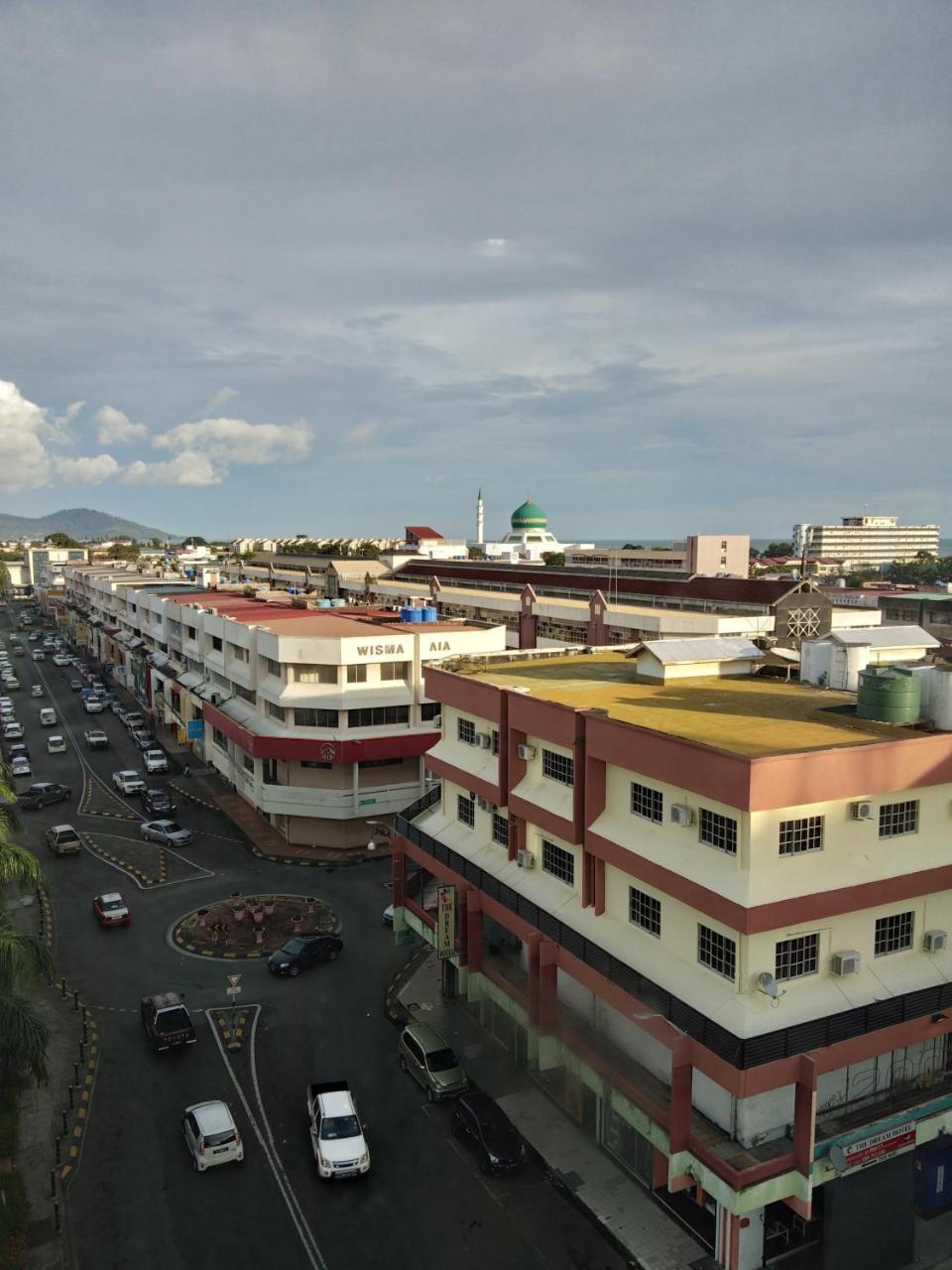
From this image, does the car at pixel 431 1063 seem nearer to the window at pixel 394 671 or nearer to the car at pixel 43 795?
the window at pixel 394 671

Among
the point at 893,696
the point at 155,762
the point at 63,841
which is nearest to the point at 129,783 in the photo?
the point at 155,762

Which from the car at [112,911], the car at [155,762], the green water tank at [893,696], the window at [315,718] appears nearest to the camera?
the green water tank at [893,696]

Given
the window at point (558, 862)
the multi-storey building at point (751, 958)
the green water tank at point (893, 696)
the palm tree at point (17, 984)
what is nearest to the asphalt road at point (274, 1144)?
the palm tree at point (17, 984)

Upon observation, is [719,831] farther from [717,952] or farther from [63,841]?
[63,841]

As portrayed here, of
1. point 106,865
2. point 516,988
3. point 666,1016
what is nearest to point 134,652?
point 106,865

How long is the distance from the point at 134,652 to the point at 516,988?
3188 inches

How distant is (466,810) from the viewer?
33.9 metres

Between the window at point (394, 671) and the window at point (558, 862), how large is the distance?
2607 cm

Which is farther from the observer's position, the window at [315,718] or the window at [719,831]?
the window at [315,718]

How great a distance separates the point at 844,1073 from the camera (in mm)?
22453

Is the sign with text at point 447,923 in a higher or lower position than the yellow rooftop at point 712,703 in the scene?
lower

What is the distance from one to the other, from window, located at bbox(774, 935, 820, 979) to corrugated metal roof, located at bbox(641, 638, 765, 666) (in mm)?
13316

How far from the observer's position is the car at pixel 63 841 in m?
52.7

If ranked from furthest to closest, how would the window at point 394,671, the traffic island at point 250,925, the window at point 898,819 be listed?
the window at point 394,671 → the traffic island at point 250,925 → the window at point 898,819
